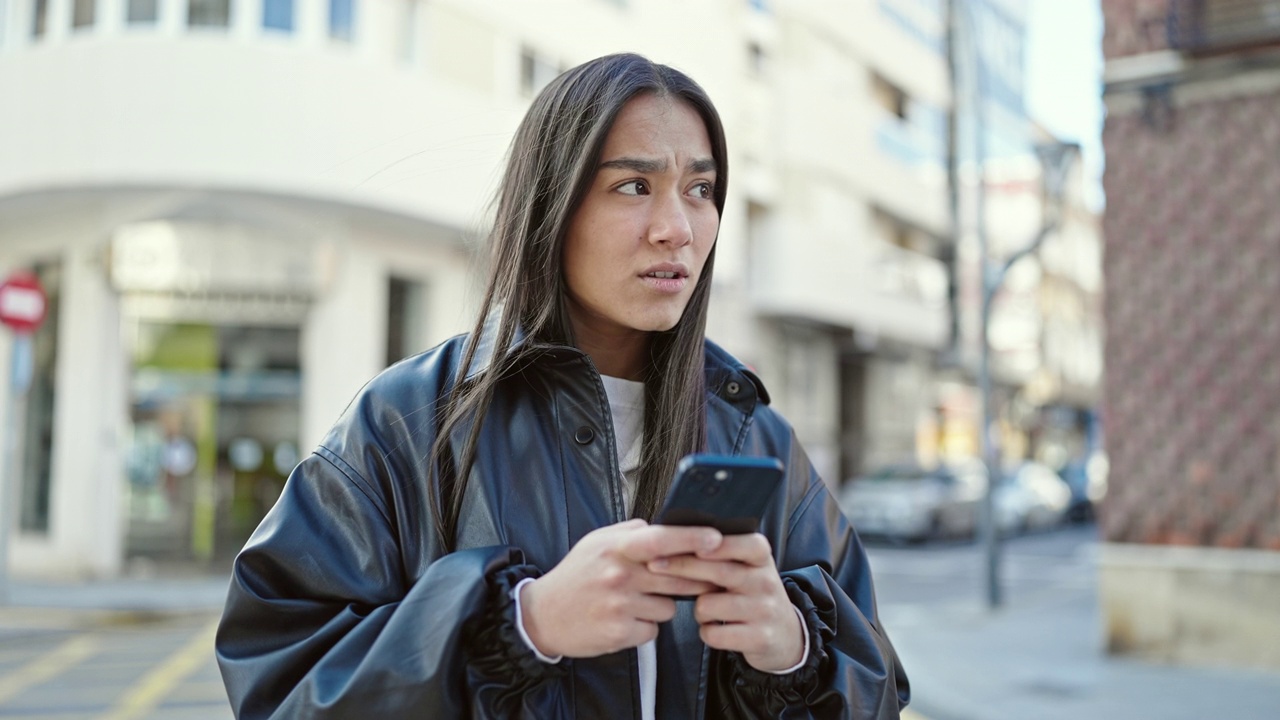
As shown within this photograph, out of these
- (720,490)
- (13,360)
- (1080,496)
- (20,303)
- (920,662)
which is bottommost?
(920,662)

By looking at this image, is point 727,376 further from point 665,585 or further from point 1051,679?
point 1051,679

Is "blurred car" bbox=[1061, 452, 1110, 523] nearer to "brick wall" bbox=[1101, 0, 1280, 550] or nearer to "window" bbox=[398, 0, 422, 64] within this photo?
"window" bbox=[398, 0, 422, 64]

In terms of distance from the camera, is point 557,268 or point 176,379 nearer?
point 557,268

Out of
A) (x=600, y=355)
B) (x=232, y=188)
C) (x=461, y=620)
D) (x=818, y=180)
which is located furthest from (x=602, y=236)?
(x=818, y=180)

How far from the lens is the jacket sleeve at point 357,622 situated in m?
1.32

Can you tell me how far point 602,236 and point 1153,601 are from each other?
294 inches

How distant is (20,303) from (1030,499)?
65.6 feet

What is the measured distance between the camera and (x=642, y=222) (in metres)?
1.55

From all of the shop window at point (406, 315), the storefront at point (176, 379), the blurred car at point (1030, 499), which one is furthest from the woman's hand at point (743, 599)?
the blurred car at point (1030, 499)

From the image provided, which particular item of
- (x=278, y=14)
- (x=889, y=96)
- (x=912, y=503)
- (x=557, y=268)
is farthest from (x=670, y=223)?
(x=889, y=96)

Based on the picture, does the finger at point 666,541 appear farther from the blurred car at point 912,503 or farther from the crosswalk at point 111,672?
the blurred car at point 912,503

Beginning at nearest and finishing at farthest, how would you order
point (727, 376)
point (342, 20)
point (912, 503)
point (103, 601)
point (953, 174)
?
point (727, 376) → point (103, 601) → point (342, 20) → point (912, 503) → point (953, 174)

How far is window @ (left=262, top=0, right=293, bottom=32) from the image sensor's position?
13.2 metres

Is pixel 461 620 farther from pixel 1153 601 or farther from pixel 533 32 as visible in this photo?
pixel 533 32
